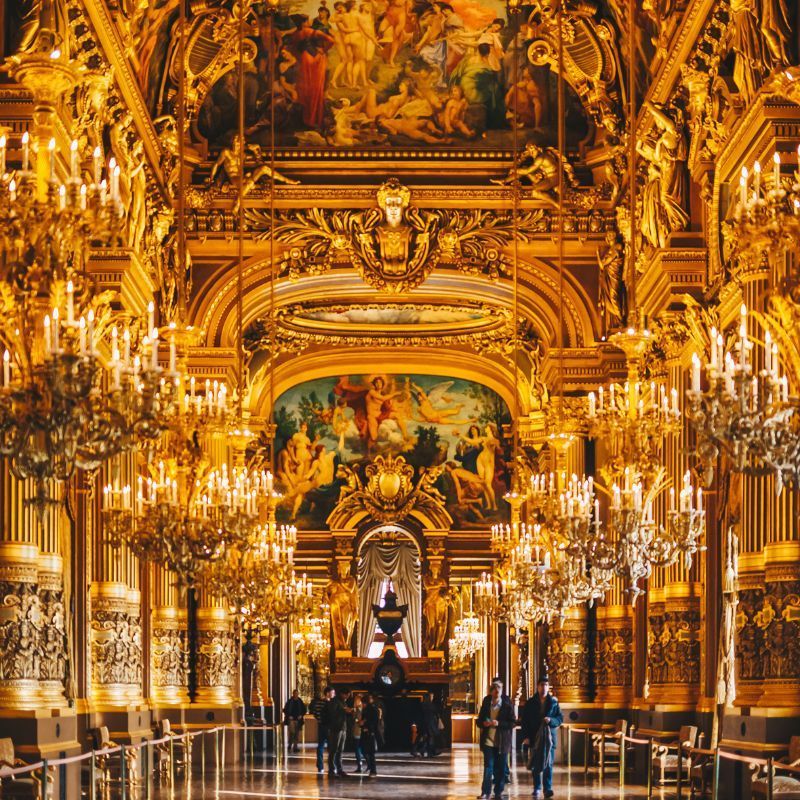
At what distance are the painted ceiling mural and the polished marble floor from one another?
528 inches

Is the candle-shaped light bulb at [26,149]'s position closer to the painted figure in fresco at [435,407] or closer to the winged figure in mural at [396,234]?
the winged figure in mural at [396,234]

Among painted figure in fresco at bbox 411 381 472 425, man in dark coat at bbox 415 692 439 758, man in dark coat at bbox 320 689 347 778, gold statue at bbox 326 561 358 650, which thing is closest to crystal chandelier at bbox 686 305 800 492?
man in dark coat at bbox 320 689 347 778

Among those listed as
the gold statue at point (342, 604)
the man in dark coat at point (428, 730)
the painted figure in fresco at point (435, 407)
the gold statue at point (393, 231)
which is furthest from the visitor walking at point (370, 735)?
the gold statue at point (342, 604)

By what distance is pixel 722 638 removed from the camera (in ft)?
72.1

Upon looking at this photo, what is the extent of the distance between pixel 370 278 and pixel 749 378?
18000 mm

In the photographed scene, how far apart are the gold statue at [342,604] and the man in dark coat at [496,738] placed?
24.5m

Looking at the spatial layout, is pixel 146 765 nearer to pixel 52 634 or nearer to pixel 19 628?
pixel 52 634

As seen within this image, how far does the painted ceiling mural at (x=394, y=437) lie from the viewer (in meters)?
45.3

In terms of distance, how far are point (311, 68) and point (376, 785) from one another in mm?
11024

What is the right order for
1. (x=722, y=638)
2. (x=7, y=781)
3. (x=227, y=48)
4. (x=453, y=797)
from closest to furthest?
(x=7, y=781), (x=722, y=638), (x=453, y=797), (x=227, y=48)

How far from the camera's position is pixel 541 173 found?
2872cm

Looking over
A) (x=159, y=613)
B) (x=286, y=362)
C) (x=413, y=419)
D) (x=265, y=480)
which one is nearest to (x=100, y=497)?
(x=265, y=480)

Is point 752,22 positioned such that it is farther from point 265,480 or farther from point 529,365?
point 529,365

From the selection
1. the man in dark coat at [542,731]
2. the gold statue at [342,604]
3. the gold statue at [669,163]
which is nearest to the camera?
the man in dark coat at [542,731]
